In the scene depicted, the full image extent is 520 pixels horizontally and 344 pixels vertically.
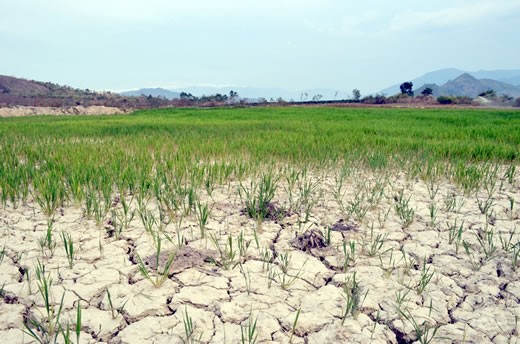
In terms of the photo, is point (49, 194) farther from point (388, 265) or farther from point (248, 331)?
point (388, 265)

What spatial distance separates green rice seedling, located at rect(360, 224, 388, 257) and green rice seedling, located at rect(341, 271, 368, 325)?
0.32 metres

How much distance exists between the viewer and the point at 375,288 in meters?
1.84

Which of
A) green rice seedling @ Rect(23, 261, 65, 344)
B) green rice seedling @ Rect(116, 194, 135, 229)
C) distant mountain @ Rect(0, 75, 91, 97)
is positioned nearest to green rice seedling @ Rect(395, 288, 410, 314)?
green rice seedling @ Rect(23, 261, 65, 344)

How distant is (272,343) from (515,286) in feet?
4.52

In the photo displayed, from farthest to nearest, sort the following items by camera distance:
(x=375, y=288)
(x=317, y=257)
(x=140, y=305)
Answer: (x=317, y=257), (x=375, y=288), (x=140, y=305)

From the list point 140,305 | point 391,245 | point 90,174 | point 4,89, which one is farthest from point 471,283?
point 4,89

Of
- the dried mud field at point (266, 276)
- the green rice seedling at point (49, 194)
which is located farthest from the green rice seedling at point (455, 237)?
the green rice seedling at point (49, 194)

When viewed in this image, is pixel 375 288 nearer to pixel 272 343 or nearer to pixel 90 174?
pixel 272 343

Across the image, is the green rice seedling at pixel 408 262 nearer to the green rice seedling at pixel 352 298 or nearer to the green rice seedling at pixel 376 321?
the green rice seedling at pixel 352 298

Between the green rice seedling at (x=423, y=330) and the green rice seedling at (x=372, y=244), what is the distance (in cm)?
58

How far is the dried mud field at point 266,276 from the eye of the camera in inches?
61.2

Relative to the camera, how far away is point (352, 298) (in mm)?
1667

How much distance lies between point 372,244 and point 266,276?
0.80 meters

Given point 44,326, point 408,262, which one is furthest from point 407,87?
point 44,326
